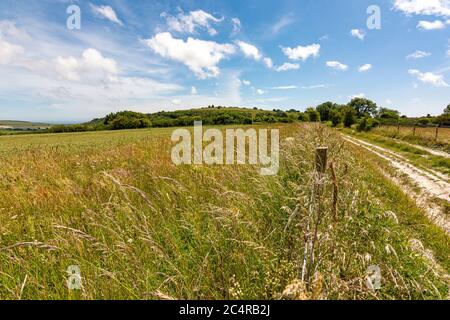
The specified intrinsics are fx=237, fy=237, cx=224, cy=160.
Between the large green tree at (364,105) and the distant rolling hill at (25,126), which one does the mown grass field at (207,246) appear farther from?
the large green tree at (364,105)

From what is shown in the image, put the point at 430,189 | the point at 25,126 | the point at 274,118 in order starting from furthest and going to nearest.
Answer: the point at 25,126, the point at 274,118, the point at 430,189

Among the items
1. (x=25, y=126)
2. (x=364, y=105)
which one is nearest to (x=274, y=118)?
(x=364, y=105)

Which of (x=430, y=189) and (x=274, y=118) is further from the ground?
(x=274, y=118)

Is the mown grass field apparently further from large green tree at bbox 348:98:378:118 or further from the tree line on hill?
large green tree at bbox 348:98:378:118

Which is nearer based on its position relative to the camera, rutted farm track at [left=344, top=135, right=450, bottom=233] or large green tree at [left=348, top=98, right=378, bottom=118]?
rutted farm track at [left=344, top=135, right=450, bottom=233]

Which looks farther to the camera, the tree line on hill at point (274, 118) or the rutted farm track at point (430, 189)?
the tree line on hill at point (274, 118)

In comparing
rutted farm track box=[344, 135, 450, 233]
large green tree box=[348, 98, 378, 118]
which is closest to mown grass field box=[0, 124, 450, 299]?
rutted farm track box=[344, 135, 450, 233]

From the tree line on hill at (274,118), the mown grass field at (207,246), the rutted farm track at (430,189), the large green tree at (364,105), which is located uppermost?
the large green tree at (364,105)

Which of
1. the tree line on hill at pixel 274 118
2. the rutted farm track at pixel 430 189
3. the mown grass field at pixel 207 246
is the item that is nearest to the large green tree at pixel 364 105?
the tree line on hill at pixel 274 118

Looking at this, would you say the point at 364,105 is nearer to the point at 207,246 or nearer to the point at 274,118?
the point at 274,118

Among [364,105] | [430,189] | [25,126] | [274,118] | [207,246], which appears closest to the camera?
[207,246]

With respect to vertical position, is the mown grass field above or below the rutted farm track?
above
